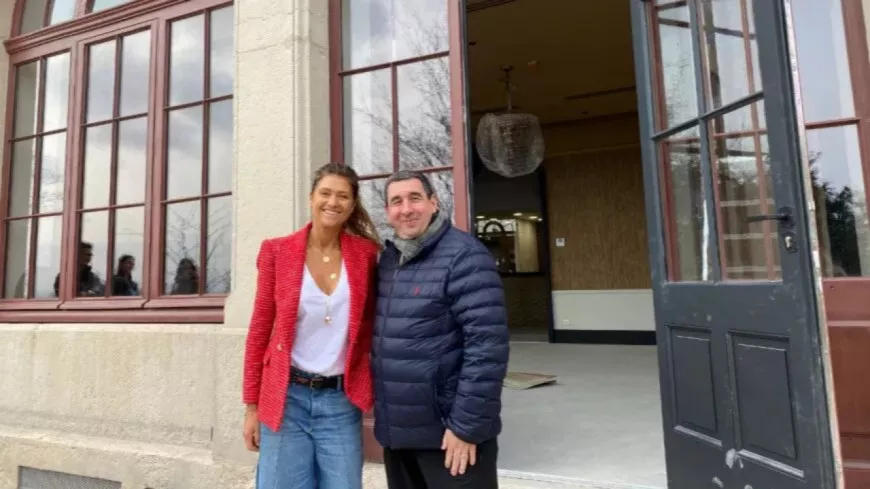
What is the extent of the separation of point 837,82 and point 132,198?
4137mm

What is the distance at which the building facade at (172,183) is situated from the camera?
2977 mm

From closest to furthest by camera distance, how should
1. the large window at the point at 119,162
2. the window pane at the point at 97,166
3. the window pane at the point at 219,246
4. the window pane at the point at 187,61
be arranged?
the window pane at the point at 219,246 → the large window at the point at 119,162 → the window pane at the point at 187,61 → the window pane at the point at 97,166

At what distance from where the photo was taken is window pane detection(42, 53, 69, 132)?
13.7 feet

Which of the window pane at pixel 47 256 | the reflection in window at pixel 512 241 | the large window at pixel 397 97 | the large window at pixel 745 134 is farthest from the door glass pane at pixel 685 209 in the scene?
the reflection in window at pixel 512 241

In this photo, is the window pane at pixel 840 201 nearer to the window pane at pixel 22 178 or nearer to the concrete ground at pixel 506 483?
the concrete ground at pixel 506 483

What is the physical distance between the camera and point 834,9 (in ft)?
7.83

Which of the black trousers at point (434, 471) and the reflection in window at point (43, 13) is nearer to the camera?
the black trousers at point (434, 471)

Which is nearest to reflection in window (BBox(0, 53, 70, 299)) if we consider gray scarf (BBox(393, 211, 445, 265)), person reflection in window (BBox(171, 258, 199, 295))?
person reflection in window (BBox(171, 258, 199, 295))

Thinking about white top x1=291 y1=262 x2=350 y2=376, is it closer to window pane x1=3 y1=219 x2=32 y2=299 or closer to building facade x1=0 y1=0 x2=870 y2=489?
building facade x1=0 y1=0 x2=870 y2=489

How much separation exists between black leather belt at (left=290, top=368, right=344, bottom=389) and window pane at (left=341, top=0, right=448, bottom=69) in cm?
201

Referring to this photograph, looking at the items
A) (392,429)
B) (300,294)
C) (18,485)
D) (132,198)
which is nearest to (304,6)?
(132,198)

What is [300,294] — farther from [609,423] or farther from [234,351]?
[609,423]

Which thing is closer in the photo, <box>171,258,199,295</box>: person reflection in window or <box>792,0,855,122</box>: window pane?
<box>792,0,855,122</box>: window pane

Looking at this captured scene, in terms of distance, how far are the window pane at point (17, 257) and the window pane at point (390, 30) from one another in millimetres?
2973
